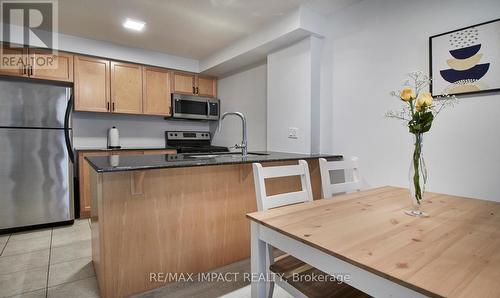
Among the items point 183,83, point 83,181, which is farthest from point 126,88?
point 83,181

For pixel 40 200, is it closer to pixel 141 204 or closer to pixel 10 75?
pixel 10 75

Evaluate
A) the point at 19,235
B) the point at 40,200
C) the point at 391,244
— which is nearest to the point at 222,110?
the point at 40,200

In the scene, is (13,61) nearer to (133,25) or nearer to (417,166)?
(133,25)

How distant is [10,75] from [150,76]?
158 centimetres

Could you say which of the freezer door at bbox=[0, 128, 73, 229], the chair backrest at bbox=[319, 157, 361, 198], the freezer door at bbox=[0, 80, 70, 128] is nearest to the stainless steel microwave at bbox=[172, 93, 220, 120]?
the freezer door at bbox=[0, 80, 70, 128]

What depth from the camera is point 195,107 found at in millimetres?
4137

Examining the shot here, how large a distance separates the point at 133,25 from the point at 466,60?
3.12m

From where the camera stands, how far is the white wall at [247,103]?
355 cm

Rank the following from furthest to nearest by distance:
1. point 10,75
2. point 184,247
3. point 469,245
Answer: point 10,75 < point 184,247 < point 469,245

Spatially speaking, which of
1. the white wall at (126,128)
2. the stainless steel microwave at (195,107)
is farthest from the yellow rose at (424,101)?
the white wall at (126,128)

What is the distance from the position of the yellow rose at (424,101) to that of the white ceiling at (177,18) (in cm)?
170

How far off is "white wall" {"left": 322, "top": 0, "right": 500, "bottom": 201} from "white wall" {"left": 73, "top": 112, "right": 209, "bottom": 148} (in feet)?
9.07

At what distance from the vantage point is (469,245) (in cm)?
86

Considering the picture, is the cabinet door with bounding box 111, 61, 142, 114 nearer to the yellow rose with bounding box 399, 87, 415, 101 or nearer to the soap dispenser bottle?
the soap dispenser bottle
